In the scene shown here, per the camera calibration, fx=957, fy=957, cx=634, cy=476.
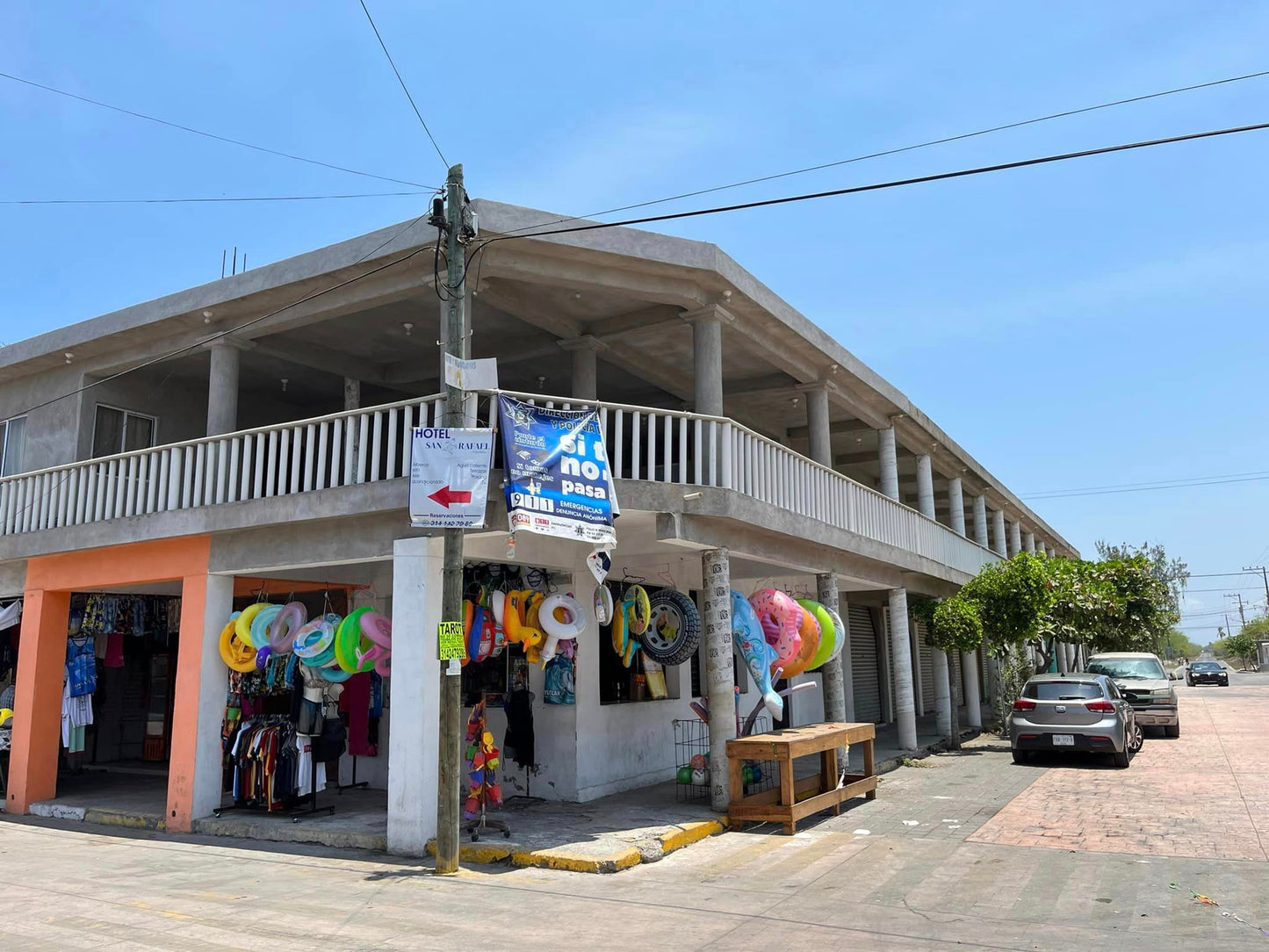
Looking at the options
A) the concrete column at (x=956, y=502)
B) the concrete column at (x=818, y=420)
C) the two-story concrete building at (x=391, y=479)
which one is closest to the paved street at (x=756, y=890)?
the two-story concrete building at (x=391, y=479)

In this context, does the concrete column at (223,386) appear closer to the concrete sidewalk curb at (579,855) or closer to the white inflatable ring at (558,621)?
the white inflatable ring at (558,621)

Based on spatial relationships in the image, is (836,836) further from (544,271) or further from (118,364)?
(118,364)

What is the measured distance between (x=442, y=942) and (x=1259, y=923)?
232 inches

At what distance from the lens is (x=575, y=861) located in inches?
366

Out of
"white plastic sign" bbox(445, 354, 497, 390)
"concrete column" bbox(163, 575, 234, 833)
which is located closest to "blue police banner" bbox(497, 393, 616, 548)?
"white plastic sign" bbox(445, 354, 497, 390)

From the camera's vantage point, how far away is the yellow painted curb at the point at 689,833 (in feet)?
→ 33.5

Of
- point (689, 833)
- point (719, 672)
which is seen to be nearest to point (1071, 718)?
point (719, 672)

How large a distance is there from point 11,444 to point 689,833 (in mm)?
13181

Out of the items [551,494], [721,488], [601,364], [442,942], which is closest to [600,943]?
[442,942]

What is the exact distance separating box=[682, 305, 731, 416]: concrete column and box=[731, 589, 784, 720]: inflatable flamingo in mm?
2536

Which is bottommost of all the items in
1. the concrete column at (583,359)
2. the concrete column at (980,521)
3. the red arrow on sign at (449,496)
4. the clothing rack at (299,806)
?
the clothing rack at (299,806)

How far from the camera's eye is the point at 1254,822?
1074 cm

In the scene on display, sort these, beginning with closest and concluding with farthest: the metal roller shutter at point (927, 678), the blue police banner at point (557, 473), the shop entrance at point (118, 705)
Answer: the blue police banner at point (557, 473)
the shop entrance at point (118, 705)
the metal roller shutter at point (927, 678)

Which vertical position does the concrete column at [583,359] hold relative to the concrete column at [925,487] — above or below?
above
